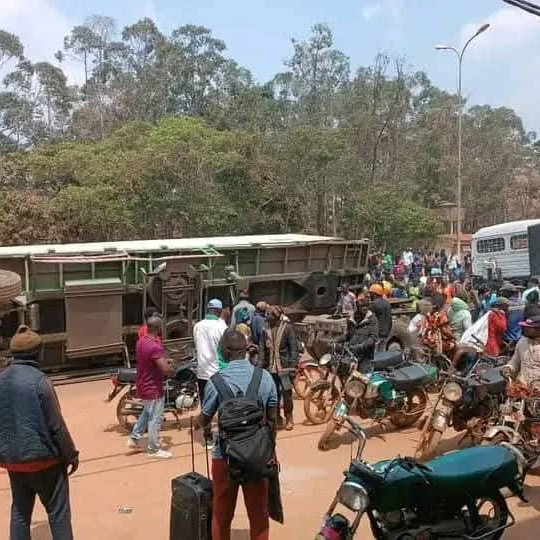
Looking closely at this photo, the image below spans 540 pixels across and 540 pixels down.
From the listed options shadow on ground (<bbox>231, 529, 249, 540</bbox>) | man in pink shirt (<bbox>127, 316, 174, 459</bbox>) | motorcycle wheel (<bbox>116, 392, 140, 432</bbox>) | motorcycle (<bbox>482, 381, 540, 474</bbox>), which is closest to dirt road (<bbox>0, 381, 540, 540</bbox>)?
shadow on ground (<bbox>231, 529, 249, 540</bbox>)

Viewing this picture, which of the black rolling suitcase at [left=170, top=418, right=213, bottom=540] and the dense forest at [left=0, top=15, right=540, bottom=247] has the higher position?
the dense forest at [left=0, top=15, right=540, bottom=247]

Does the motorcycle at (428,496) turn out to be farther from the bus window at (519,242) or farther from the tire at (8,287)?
the bus window at (519,242)

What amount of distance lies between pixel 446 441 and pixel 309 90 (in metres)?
35.1

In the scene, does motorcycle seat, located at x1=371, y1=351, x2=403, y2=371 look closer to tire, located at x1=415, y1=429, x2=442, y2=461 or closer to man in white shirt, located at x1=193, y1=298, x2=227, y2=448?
tire, located at x1=415, y1=429, x2=442, y2=461

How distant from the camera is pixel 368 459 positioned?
6996 millimetres

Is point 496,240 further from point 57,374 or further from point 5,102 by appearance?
point 5,102

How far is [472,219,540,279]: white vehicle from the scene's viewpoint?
21375mm

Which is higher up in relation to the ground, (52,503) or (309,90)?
(309,90)

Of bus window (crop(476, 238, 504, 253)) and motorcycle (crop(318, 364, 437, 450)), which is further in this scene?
bus window (crop(476, 238, 504, 253))

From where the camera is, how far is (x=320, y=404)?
829cm

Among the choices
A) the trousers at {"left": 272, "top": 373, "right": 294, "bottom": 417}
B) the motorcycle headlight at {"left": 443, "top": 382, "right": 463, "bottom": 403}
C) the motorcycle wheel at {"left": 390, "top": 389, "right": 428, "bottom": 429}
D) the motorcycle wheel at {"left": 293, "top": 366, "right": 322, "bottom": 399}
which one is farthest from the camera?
the motorcycle wheel at {"left": 293, "top": 366, "right": 322, "bottom": 399}

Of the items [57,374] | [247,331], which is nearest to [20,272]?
[57,374]

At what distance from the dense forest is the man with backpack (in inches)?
746

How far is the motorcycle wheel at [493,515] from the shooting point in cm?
448
